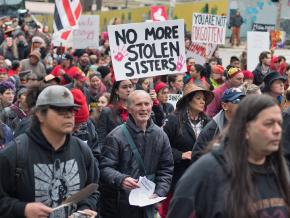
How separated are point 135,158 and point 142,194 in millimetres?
311

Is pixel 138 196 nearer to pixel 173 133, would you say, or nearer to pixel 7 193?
pixel 173 133

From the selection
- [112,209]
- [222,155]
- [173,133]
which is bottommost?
[112,209]

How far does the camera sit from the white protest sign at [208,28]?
1590cm

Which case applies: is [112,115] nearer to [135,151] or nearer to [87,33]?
[135,151]

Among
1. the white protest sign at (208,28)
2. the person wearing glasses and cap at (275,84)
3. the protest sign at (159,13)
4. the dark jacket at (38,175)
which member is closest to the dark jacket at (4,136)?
the dark jacket at (38,175)

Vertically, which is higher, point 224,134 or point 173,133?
point 224,134

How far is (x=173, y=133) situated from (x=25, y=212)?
300 cm

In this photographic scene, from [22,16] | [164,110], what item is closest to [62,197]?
[164,110]

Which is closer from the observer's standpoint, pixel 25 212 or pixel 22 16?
pixel 25 212

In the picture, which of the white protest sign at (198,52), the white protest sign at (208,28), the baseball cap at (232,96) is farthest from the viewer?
the white protest sign at (208,28)

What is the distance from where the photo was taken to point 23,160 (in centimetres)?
477

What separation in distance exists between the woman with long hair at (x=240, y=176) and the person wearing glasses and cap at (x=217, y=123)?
8.63ft

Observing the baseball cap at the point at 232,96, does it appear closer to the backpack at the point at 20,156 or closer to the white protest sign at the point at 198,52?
the backpack at the point at 20,156

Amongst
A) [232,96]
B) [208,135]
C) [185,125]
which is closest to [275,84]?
[185,125]
